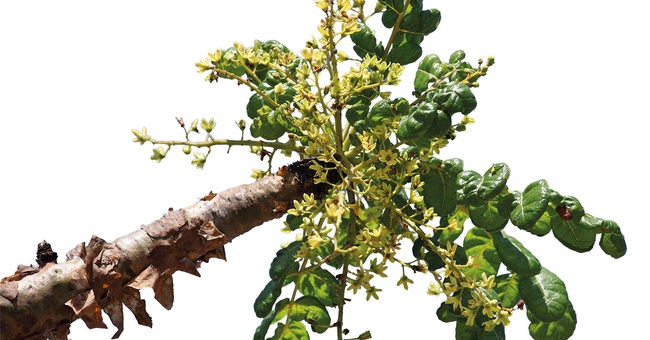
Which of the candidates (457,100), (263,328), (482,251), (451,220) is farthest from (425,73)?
(263,328)

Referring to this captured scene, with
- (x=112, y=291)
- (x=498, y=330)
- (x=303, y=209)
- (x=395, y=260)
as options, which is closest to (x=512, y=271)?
(x=498, y=330)

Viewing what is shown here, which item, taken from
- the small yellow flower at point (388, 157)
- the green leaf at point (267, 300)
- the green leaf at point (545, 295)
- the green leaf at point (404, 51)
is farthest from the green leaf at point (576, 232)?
the green leaf at point (267, 300)

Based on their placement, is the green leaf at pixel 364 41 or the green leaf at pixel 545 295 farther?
the green leaf at pixel 364 41

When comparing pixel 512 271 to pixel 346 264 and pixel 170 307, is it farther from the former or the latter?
pixel 170 307

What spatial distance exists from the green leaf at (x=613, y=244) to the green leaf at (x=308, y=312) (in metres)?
0.92

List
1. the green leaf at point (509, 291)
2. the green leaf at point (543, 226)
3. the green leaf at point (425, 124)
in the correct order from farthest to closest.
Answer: the green leaf at point (509, 291), the green leaf at point (543, 226), the green leaf at point (425, 124)

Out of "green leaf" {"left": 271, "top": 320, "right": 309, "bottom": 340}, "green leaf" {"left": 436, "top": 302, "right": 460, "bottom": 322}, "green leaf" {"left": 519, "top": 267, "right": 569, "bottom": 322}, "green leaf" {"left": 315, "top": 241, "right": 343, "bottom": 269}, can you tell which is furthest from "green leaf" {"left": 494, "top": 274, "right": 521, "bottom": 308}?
"green leaf" {"left": 271, "top": 320, "right": 309, "bottom": 340}

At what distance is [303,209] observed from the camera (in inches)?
122

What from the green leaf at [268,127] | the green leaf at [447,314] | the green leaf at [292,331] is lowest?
the green leaf at [292,331]

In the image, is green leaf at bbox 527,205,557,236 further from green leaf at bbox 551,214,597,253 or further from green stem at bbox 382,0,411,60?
green stem at bbox 382,0,411,60

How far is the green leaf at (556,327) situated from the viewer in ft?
10.2

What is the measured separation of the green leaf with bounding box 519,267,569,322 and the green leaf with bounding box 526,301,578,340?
2.4 inches

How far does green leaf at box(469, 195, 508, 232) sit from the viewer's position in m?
3.05

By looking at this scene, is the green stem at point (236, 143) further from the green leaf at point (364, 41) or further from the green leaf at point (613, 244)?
the green leaf at point (613, 244)
